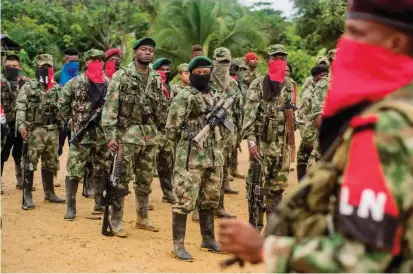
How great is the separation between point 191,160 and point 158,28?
58.9ft

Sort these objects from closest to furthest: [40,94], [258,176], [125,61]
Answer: [258,176] < [40,94] < [125,61]

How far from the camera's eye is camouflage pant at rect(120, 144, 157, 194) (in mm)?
7031

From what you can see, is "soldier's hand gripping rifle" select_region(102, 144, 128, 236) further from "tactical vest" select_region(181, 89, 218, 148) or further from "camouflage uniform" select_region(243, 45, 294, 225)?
"camouflage uniform" select_region(243, 45, 294, 225)

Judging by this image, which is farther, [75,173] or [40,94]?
[40,94]

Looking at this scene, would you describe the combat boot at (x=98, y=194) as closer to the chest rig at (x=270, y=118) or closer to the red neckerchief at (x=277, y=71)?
the chest rig at (x=270, y=118)

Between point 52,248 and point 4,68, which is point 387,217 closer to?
point 52,248

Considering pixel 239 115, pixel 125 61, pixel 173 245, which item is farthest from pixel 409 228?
pixel 125 61

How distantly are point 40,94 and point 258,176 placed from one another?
354 cm

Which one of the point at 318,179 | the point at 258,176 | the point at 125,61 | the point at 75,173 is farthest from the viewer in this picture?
the point at 125,61

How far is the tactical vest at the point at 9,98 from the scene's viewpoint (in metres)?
9.19

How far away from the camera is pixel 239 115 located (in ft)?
29.8

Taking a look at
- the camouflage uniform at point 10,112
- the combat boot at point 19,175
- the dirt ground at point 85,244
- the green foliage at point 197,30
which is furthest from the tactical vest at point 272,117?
the green foliage at point 197,30

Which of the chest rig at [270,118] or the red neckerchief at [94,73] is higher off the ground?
the red neckerchief at [94,73]

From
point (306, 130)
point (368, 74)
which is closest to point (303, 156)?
point (306, 130)
